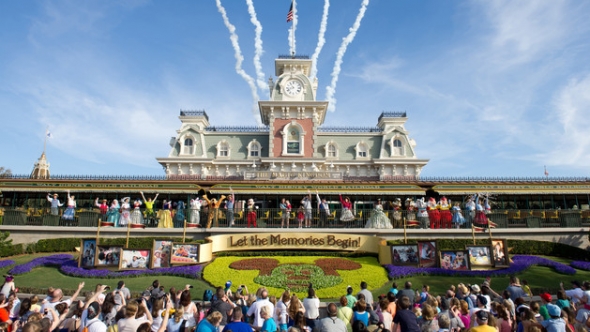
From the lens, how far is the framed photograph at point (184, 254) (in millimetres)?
16656

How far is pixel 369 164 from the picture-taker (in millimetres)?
39281

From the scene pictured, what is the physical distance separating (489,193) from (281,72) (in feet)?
90.8

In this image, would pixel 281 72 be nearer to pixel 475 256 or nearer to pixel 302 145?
pixel 302 145

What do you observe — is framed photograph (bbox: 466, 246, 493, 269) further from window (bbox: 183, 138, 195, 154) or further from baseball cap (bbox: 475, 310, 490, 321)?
window (bbox: 183, 138, 195, 154)

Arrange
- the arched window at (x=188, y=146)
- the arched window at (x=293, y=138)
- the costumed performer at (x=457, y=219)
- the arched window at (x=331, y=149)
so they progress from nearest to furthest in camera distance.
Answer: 1. the costumed performer at (x=457, y=219)
2. the arched window at (x=293, y=138)
3. the arched window at (x=188, y=146)
4. the arched window at (x=331, y=149)

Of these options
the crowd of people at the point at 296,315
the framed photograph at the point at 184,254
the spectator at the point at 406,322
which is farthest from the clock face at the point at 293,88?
the spectator at the point at 406,322

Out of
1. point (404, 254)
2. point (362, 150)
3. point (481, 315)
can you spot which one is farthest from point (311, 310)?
point (362, 150)

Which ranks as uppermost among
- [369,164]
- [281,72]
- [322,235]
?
[281,72]

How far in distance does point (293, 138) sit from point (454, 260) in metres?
25.6

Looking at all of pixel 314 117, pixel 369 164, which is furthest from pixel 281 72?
pixel 369 164

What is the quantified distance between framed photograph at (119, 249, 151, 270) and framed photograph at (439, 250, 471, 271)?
13.6 meters

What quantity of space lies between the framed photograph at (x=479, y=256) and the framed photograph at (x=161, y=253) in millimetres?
13945

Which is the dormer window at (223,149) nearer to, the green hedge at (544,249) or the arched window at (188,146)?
the arched window at (188,146)

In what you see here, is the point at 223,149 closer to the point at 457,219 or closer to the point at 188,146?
the point at 188,146
